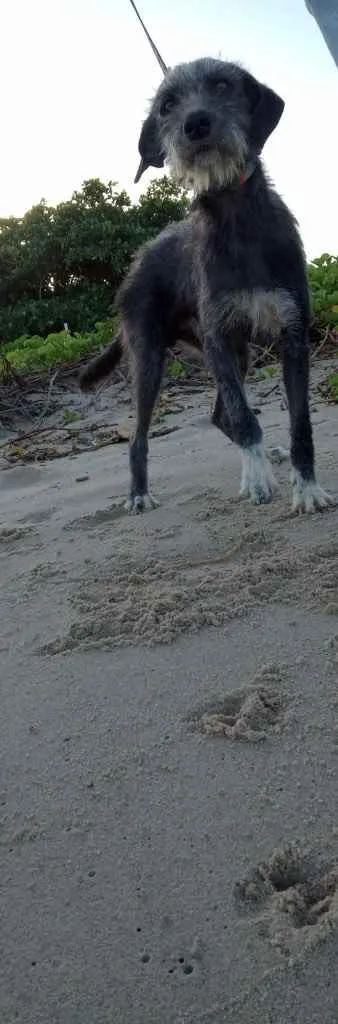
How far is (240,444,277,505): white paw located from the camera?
3.65 m

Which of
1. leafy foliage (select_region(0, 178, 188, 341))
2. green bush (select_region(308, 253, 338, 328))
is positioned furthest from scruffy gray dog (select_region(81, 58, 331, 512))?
leafy foliage (select_region(0, 178, 188, 341))

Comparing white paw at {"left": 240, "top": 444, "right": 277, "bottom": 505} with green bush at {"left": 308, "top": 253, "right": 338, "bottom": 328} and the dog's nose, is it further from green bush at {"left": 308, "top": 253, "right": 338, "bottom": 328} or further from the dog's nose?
green bush at {"left": 308, "top": 253, "right": 338, "bottom": 328}

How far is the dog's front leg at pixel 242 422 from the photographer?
3.66m

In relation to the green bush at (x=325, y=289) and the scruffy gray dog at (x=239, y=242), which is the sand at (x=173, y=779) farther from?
the green bush at (x=325, y=289)

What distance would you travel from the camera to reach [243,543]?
3031 mm

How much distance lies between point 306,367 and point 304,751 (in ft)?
8.16

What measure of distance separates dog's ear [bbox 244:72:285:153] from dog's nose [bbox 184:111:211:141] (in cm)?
30

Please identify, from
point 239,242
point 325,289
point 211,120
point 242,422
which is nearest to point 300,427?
point 242,422

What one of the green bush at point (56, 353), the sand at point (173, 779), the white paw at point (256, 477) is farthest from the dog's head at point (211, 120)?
the green bush at point (56, 353)

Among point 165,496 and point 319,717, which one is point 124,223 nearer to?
point 165,496

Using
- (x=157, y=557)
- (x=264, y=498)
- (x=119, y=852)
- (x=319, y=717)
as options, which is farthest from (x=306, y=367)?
(x=119, y=852)

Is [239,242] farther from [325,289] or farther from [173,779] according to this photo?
[325,289]

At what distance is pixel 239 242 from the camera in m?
3.64

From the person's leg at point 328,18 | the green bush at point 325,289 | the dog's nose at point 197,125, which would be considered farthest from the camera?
the green bush at point 325,289
